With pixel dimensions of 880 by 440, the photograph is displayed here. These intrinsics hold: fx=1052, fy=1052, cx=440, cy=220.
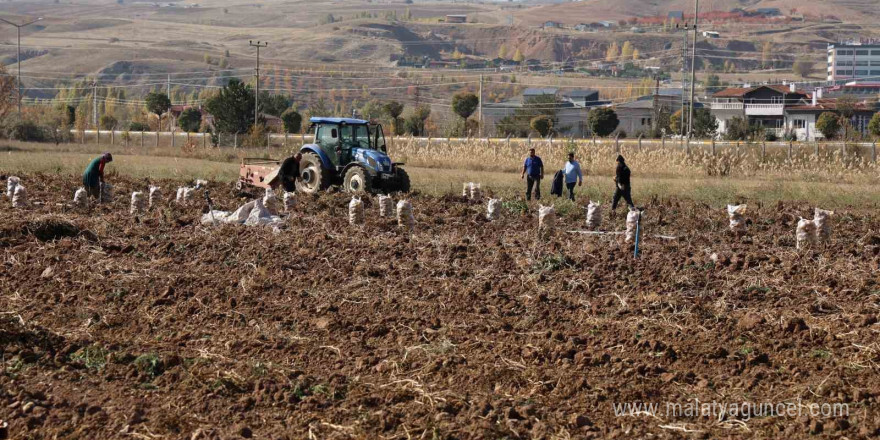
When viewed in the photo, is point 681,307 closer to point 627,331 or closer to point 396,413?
point 627,331

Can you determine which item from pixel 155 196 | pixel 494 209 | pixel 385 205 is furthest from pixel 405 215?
pixel 155 196

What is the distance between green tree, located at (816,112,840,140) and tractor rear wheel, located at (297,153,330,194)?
47.8 m

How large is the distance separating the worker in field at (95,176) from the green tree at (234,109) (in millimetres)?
37750

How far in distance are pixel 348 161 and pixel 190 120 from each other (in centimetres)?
5920

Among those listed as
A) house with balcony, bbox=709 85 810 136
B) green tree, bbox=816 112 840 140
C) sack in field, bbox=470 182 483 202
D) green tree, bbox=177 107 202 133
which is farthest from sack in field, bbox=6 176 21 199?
house with balcony, bbox=709 85 810 136

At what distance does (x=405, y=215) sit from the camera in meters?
15.7

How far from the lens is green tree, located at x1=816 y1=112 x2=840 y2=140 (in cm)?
6281

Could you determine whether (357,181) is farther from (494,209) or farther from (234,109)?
(234,109)

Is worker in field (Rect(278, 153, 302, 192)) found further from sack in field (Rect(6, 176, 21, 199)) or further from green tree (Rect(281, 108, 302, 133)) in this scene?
green tree (Rect(281, 108, 302, 133))

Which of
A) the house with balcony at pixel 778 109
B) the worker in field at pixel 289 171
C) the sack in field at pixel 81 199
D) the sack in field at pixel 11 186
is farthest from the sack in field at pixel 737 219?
the house with balcony at pixel 778 109

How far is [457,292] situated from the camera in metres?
11.0

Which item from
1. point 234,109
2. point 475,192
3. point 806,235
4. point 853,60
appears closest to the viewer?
point 806,235

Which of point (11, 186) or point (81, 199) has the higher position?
point (11, 186)

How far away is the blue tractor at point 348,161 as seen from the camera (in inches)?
802
